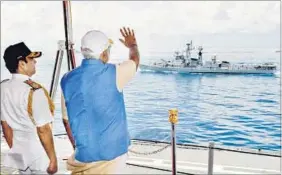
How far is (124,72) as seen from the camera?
138 centimetres

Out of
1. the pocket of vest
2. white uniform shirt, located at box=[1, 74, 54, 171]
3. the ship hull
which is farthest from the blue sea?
the pocket of vest

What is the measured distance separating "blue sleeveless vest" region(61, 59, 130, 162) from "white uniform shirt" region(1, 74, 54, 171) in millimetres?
114

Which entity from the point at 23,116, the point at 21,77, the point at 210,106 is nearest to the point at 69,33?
the point at 21,77

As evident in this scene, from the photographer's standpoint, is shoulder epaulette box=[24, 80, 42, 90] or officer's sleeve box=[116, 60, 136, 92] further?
shoulder epaulette box=[24, 80, 42, 90]

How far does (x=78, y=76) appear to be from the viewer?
140 cm

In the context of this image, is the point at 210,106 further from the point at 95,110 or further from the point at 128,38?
the point at 95,110

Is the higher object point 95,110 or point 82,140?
point 95,110

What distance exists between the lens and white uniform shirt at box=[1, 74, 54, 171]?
148 cm

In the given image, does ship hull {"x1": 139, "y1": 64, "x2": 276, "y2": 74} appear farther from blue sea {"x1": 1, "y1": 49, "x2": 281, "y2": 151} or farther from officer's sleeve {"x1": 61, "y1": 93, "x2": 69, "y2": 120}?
officer's sleeve {"x1": 61, "y1": 93, "x2": 69, "y2": 120}

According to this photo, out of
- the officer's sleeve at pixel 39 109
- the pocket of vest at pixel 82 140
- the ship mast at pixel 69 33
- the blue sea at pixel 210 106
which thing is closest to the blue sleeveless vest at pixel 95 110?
the pocket of vest at pixel 82 140

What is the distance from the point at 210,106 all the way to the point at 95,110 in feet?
53.2

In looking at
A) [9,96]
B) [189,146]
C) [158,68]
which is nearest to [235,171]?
[189,146]

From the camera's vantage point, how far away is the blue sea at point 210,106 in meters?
13.1

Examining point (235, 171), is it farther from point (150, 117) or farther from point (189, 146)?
point (150, 117)
